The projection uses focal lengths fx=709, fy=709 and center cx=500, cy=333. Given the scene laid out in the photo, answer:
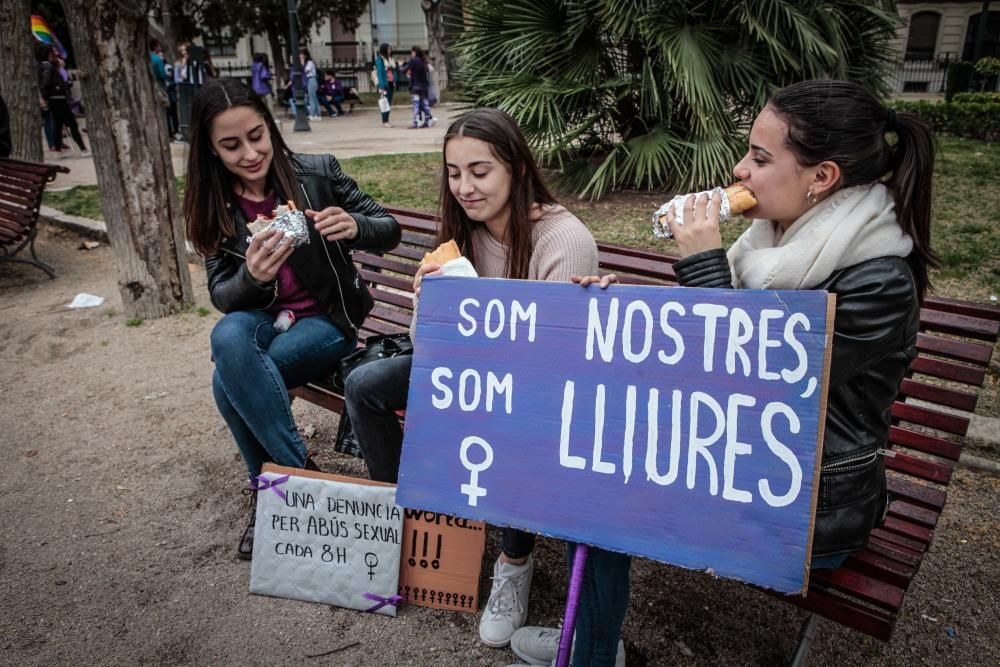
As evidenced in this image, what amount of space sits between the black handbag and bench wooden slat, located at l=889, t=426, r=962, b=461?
1620mm

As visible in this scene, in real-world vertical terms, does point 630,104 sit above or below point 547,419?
above

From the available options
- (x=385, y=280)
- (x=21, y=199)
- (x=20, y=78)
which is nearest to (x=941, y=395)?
(x=385, y=280)

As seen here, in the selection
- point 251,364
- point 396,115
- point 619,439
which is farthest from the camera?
point 396,115

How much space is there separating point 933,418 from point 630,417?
120 cm

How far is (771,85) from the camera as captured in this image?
6.54 meters

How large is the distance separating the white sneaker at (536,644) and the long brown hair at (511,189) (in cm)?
109

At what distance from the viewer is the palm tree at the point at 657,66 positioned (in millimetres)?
6266

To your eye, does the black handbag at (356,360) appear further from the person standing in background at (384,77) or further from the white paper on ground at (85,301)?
the person standing in background at (384,77)

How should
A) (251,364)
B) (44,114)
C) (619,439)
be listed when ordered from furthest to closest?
(44,114) → (251,364) → (619,439)

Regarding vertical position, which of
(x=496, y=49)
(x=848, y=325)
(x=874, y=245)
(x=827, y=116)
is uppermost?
(x=496, y=49)

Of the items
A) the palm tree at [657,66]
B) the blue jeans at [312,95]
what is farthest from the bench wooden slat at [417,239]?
the blue jeans at [312,95]

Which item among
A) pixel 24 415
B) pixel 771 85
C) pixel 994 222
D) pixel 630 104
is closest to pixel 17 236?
pixel 24 415

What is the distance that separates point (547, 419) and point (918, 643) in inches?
57.9

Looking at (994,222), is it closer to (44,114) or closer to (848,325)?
(848,325)
